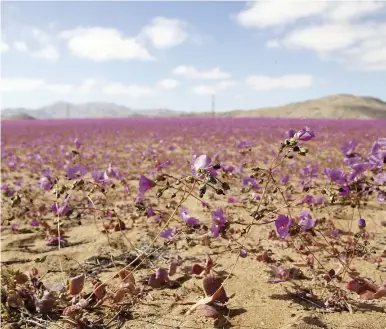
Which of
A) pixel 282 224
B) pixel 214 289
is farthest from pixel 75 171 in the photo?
pixel 282 224

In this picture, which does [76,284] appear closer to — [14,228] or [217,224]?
[217,224]

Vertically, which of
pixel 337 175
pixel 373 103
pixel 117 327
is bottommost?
pixel 117 327

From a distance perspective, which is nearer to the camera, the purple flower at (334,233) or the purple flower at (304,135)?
the purple flower at (304,135)

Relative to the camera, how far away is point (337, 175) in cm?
227

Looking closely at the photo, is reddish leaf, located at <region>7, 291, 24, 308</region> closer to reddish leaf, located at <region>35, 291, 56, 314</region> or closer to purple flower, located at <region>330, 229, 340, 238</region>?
reddish leaf, located at <region>35, 291, 56, 314</region>

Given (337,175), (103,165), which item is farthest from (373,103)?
(337,175)

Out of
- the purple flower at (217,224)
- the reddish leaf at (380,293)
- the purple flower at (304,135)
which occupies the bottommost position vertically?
the reddish leaf at (380,293)

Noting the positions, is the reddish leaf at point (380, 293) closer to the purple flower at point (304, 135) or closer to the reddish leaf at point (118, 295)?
the purple flower at point (304, 135)

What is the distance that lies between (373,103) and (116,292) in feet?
250

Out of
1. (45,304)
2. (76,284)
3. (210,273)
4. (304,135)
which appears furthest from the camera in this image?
(210,273)

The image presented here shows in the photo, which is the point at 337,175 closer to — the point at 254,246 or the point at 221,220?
the point at 221,220

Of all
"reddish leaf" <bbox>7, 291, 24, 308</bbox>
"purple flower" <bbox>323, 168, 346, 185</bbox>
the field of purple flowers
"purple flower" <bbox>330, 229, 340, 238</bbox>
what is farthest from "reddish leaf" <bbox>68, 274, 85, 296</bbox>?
"purple flower" <bbox>330, 229, 340, 238</bbox>

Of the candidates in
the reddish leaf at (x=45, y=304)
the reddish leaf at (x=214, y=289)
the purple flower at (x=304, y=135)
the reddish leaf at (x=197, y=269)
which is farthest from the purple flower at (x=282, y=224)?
the reddish leaf at (x=45, y=304)

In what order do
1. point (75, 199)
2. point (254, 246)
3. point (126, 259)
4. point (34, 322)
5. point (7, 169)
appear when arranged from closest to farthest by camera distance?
1. point (34, 322)
2. point (126, 259)
3. point (254, 246)
4. point (75, 199)
5. point (7, 169)
